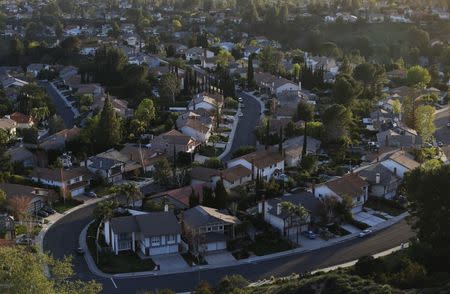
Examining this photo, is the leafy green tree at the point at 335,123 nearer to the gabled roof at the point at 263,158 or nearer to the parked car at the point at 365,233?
the gabled roof at the point at 263,158

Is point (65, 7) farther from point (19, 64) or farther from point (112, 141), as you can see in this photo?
point (112, 141)

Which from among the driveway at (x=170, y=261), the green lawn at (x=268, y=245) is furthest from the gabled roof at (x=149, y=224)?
the green lawn at (x=268, y=245)

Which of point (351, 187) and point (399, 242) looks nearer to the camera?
point (399, 242)

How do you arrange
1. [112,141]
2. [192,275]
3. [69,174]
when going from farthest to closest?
[112,141] → [69,174] → [192,275]

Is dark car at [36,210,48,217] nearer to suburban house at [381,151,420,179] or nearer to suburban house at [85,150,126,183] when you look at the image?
suburban house at [85,150,126,183]

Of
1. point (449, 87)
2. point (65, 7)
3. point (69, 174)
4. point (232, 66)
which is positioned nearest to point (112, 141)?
point (69, 174)

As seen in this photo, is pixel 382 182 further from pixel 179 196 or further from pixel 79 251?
pixel 79 251

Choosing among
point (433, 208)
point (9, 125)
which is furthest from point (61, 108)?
point (433, 208)
